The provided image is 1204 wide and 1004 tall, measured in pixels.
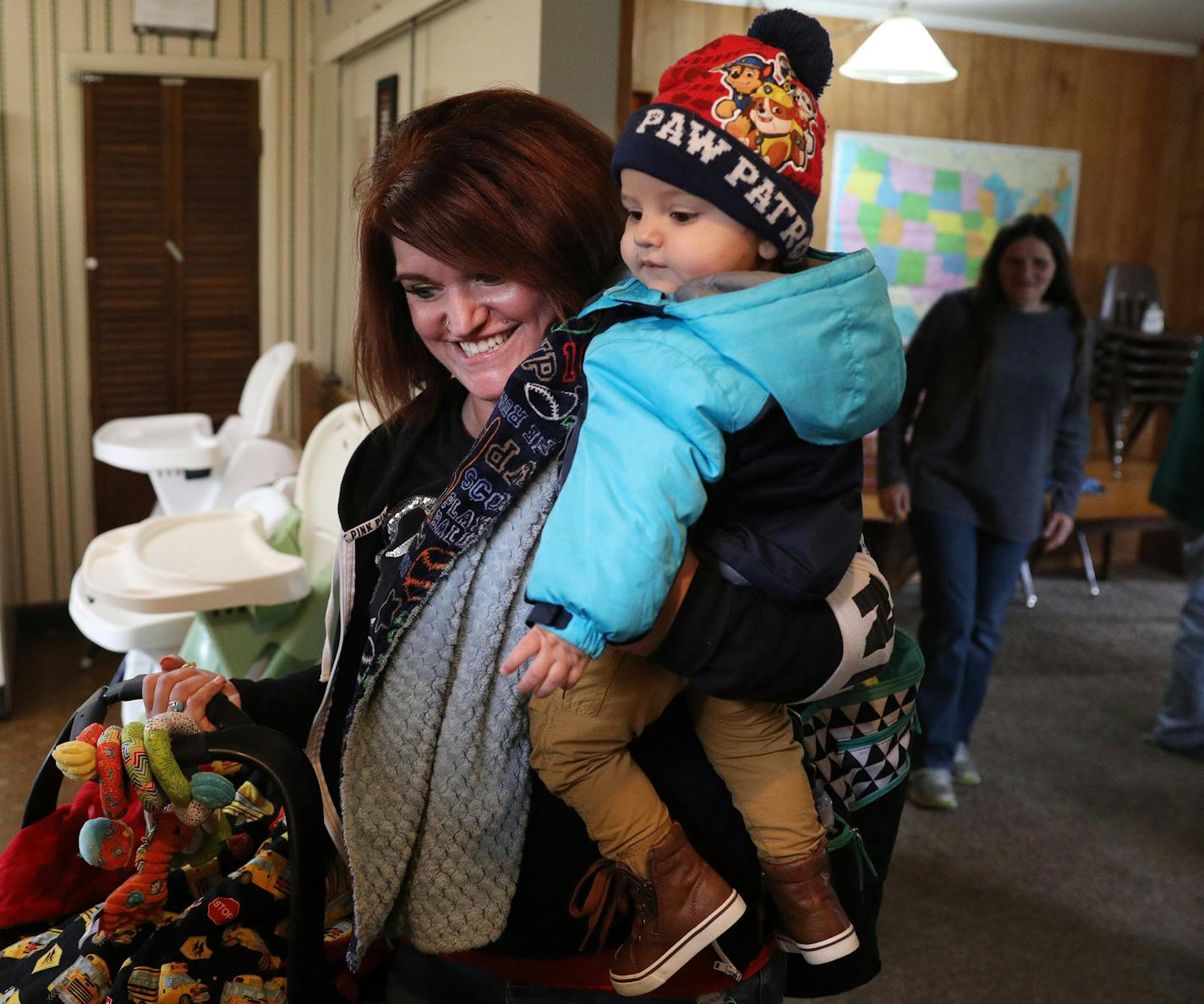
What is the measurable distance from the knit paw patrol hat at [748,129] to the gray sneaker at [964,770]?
2.97 metres

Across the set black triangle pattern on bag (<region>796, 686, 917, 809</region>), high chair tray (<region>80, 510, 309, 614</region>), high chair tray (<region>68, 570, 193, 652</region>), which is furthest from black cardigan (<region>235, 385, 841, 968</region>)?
high chair tray (<region>68, 570, 193, 652</region>)

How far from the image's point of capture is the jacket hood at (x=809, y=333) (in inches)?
35.8

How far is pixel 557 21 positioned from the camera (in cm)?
242

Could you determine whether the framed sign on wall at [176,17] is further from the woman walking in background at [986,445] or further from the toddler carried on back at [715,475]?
the toddler carried on back at [715,475]

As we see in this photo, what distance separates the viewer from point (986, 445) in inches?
128

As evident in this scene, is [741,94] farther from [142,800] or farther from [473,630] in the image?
[142,800]

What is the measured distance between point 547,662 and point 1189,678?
144 inches

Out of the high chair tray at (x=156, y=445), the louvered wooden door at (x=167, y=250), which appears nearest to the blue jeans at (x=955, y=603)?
the high chair tray at (x=156, y=445)

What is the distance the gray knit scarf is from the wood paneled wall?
4.94 metres

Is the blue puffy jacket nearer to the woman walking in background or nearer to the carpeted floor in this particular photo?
the carpeted floor

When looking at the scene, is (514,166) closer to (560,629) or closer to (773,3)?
(560,629)

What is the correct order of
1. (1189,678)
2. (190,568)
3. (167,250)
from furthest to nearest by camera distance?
(167,250), (1189,678), (190,568)

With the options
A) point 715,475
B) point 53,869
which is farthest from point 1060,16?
point 53,869

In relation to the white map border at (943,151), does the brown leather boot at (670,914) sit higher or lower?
lower
